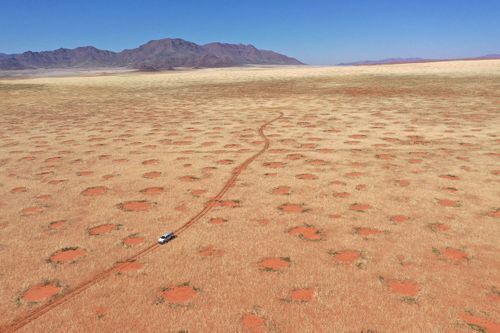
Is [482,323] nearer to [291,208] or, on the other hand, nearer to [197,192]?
[291,208]

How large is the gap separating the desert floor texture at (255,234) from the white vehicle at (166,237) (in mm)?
125

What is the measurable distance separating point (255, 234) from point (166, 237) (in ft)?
2.97

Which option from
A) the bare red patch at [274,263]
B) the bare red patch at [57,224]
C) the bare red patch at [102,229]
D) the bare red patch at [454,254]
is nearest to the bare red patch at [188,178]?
the bare red patch at [102,229]

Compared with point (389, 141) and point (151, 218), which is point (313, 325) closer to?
point (151, 218)

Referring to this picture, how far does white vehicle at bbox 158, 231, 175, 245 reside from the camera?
3.76 m

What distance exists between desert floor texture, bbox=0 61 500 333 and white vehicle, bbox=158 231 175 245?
0.41 feet

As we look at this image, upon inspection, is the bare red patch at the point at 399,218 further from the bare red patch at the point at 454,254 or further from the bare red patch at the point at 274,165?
the bare red patch at the point at 274,165

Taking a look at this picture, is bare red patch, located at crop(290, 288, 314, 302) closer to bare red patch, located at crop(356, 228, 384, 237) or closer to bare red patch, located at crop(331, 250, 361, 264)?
bare red patch, located at crop(331, 250, 361, 264)

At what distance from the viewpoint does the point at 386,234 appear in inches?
152

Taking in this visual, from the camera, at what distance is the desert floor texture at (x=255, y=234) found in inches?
109

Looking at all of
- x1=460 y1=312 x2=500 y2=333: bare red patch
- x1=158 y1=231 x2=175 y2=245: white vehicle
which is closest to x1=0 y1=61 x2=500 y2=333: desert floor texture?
x1=460 y1=312 x2=500 y2=333: bare red patch

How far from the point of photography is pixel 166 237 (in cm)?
379

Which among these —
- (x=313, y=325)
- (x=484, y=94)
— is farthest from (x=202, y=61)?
(x=313, y=325)

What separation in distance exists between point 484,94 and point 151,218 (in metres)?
16.0
